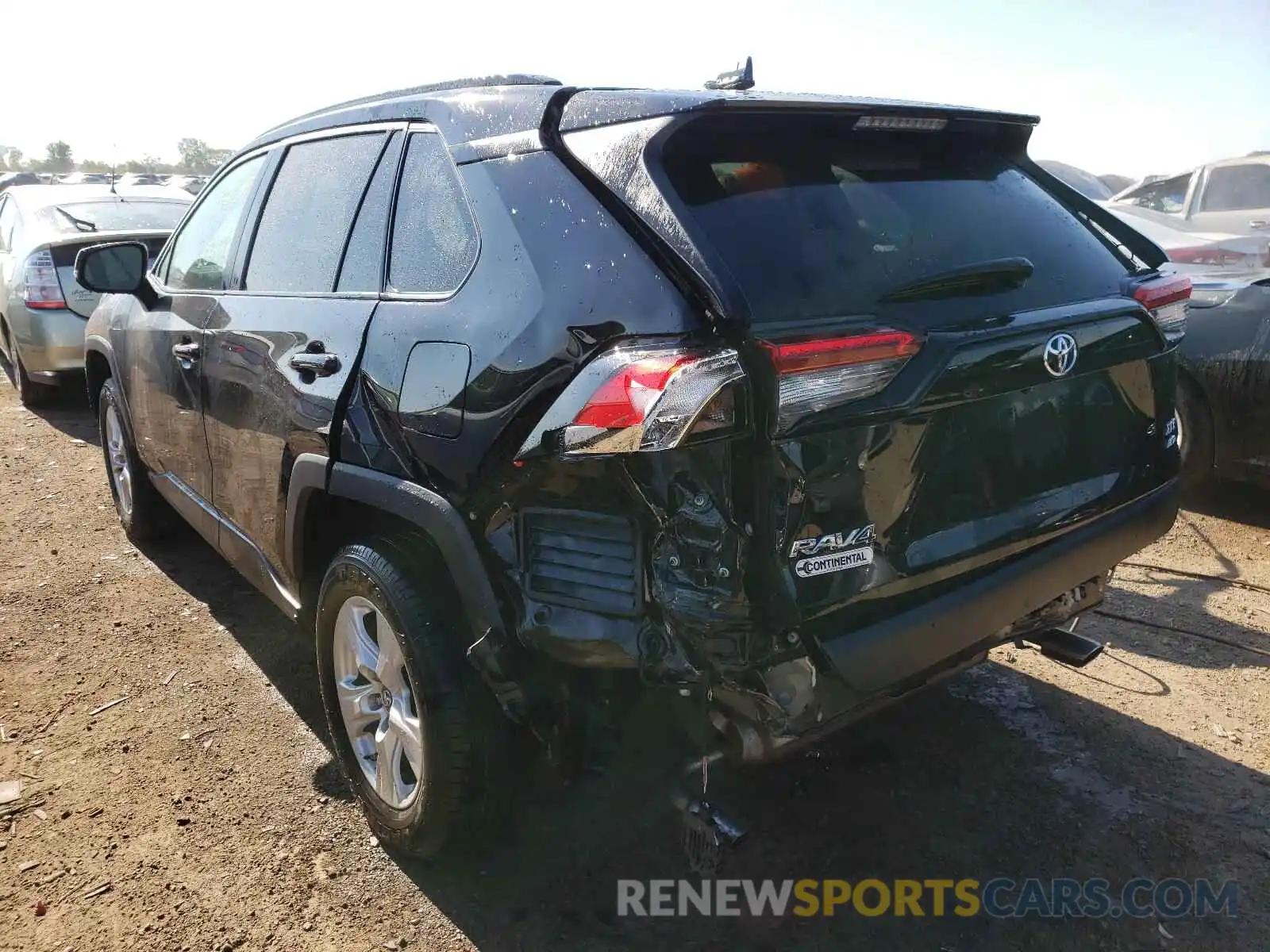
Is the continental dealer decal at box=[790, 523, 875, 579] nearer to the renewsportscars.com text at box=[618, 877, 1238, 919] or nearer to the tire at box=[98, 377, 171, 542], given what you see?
the renewsportscars.com text at box=[618, 877, 1238, 919]

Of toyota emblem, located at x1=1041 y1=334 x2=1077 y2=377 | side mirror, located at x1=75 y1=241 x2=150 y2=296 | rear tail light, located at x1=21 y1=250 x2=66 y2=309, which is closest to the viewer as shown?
toyota emblem, located at x1=1041 y1=334 x2=1077 y2=377

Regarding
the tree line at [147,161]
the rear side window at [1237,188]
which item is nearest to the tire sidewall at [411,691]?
the rear side window at [1237,188]

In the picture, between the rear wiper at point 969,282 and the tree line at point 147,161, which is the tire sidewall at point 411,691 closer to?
the rear wiper at point 969,282

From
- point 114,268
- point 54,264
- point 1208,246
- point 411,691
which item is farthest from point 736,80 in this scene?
point 1208,246

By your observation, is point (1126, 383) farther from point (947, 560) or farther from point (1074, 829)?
point (1074, 829)

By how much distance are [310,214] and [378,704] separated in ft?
5.07

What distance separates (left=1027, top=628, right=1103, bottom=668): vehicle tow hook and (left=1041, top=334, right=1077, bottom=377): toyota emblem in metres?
0.75

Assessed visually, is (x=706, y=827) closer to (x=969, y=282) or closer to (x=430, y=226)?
(x=969, y=282)

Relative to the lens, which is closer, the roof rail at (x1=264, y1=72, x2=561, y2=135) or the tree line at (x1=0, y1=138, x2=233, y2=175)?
the roof rail at (x1=264, y1=72, x2=561, y2=135)

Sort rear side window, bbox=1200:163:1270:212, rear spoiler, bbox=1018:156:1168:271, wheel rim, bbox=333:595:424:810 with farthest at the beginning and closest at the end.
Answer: rear side window, bbox=1200:163:1270:212, rear spoiler, bbox=1018:156:1168:271, wheel rim, bbox=333:595:424:810

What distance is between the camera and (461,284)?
2203 mm

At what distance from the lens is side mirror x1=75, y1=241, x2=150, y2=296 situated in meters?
3.90

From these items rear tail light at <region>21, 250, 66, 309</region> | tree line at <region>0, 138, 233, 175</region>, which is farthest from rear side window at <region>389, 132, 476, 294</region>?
tree line at <region>0, 138, 233, 175</region>

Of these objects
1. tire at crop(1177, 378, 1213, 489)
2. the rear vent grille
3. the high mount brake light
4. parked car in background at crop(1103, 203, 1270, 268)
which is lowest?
tire at crop(1177, 378, 1213, 489)
